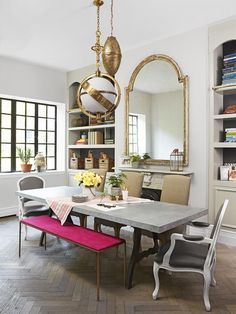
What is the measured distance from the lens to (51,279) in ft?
8.87

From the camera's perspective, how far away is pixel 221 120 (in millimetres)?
4082

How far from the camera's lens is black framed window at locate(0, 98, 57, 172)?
18.2 feet

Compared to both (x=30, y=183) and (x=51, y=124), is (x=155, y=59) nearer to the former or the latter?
(x=30, y=183)

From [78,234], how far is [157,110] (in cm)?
257

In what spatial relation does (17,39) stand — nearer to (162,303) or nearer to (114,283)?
(114,283)

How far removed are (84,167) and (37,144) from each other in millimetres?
1128

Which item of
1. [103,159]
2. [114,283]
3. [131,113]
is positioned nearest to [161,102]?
[131,113]

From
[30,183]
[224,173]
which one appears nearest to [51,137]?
[30,183]

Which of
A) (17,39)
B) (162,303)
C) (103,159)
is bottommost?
(162,303)

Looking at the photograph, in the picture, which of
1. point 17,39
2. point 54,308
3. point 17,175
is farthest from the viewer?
point 17,175

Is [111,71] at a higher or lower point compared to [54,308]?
higher

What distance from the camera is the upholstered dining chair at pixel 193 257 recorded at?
220cm

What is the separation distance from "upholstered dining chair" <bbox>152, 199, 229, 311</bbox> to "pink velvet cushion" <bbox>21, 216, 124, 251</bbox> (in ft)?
1.45

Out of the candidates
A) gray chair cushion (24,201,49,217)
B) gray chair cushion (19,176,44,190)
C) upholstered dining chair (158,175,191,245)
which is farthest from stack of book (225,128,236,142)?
gray chair cushion (19,176,44,190)
